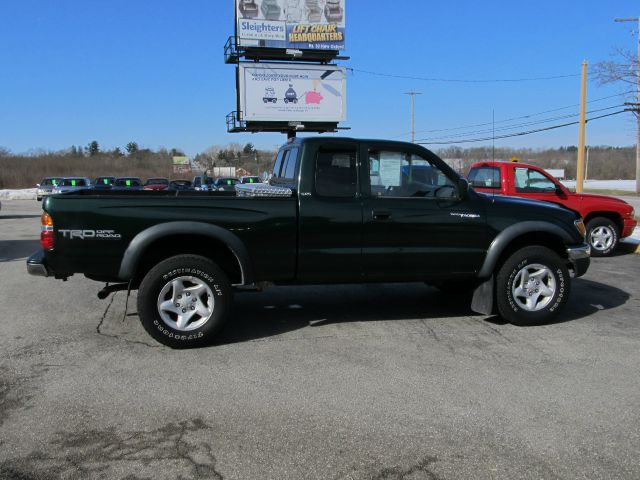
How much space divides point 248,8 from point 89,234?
3546 centimetres

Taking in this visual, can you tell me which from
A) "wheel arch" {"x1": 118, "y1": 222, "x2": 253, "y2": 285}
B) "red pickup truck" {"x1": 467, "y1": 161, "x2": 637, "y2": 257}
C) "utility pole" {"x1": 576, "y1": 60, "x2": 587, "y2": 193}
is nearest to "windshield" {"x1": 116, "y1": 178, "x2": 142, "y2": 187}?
"utility pole" {"x1": 576, "y1": 60, "x2": 587, "y2": 193}

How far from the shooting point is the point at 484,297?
6145 mm

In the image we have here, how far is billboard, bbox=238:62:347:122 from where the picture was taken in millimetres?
37000

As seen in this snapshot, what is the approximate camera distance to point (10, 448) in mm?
3326

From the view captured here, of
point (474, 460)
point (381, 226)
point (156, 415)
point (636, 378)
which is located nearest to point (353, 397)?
point (474, 460)

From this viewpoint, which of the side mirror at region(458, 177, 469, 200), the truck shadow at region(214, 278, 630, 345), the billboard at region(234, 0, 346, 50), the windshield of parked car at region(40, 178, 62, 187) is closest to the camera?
the side mirror at region(458, 177, 469, 200)

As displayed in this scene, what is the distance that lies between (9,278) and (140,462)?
6.85m

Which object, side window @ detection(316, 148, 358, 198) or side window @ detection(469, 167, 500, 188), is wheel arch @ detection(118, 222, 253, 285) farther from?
side window @ detection(469, 167, 500, 188)

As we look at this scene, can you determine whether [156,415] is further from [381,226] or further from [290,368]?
[381,226]

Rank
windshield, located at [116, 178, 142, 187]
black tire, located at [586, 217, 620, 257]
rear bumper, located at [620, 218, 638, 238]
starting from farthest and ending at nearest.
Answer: windshield, located at [116, 178, 142, 187], rear bumper, located at [620, 218, 638, 238], black tire, located at [586, 217, 620, 257]

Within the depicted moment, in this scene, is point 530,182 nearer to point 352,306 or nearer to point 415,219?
point 352,306

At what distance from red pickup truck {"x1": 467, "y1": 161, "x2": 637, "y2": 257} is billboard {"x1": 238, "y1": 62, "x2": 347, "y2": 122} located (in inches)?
1094

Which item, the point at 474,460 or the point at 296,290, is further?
the point at 296,290

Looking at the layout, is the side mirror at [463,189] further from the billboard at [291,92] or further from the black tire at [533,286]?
the billboard at [291,92]
